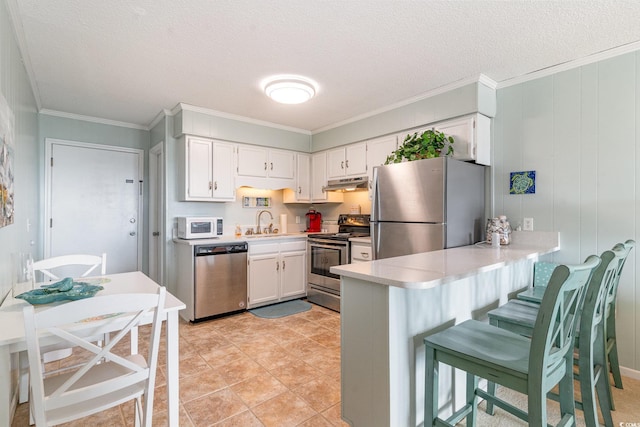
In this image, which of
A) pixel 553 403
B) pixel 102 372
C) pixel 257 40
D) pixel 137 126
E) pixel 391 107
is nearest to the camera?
pixel 102 372

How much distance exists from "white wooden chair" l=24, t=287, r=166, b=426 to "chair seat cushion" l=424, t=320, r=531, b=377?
1.26 metres

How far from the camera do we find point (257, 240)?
388cm

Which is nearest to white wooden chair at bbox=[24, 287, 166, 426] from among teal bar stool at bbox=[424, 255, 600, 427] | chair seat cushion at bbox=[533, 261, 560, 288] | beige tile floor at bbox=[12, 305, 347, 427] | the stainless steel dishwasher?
beige tile floor at bbox=[12, 305, 347, 427]

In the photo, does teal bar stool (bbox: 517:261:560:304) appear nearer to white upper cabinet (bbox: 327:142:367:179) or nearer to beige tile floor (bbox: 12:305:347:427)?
beige tile floor (bbox: 12:305:347:427)

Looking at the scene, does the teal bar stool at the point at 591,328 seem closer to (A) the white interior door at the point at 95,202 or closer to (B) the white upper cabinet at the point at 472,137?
(B) the white upper cabinet at the point at 472,137

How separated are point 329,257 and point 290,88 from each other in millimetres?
2051

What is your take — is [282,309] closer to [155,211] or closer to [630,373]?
[155,211]

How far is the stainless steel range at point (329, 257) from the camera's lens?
A: 384cm

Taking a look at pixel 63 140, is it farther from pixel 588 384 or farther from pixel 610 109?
pixel 610 109

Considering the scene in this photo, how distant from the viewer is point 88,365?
49.7 inches

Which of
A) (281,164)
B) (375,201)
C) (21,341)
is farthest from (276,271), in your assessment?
(21,341)

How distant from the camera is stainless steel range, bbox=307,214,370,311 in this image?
12.6 feet

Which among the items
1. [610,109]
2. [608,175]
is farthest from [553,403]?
[610,109]

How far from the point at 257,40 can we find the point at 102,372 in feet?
7.14
